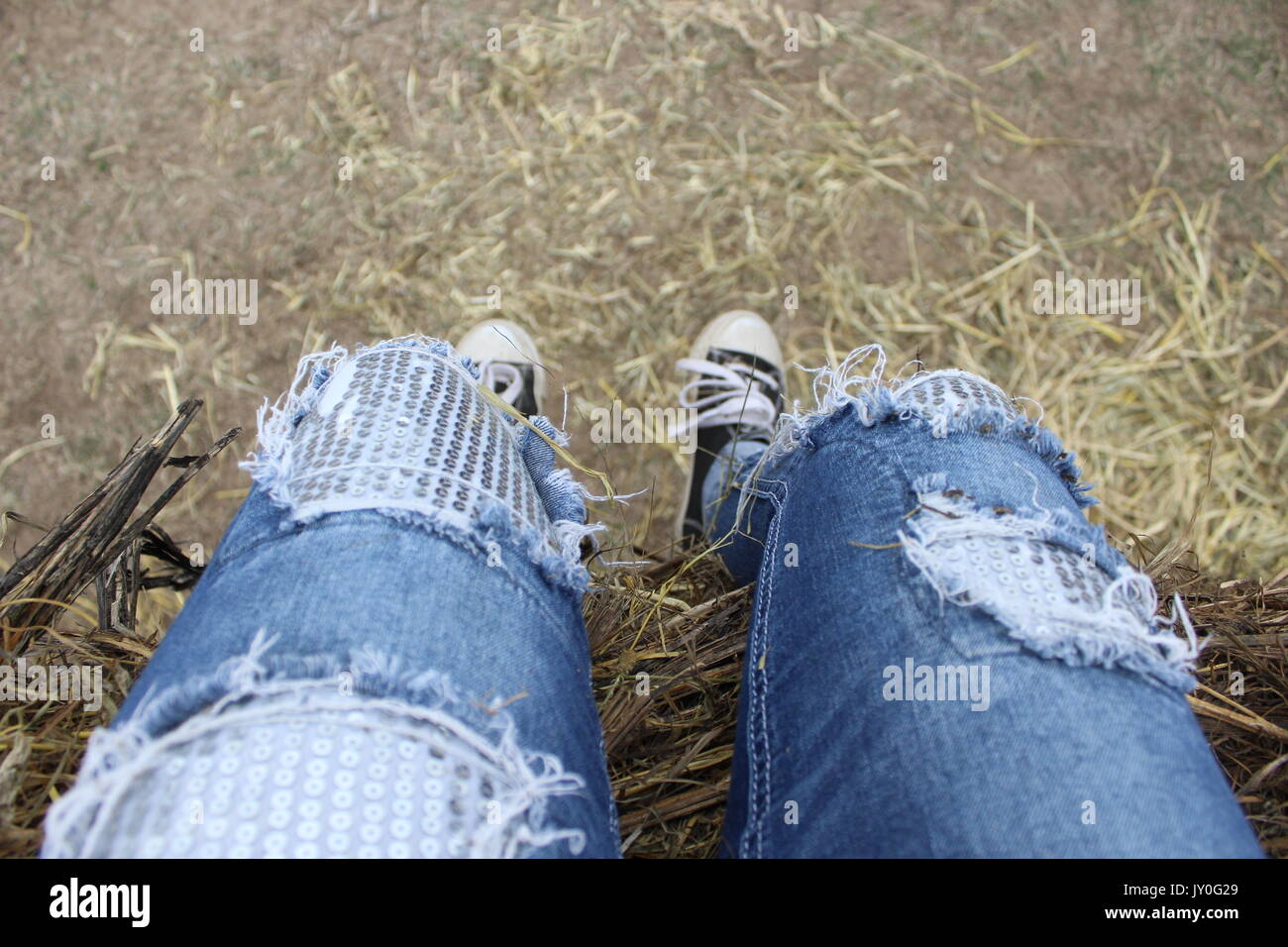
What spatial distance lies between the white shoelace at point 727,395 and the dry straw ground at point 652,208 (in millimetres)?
128

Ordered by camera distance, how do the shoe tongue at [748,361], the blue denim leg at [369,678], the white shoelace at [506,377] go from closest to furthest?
the blue denim leg at [369,678] → the white shoelace at [506,377] → the shoe tongue at [748,361]

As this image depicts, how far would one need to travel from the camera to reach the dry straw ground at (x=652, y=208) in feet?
6.39

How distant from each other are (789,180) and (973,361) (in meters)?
0.65

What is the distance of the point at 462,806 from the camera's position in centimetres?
71

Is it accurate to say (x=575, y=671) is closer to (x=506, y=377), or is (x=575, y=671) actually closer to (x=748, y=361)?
(x=506, y=377)

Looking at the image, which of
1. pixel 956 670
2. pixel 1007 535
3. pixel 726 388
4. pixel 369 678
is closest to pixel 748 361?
pixel 726 388

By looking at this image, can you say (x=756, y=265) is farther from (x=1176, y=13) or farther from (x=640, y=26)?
(x=1176, y=13)

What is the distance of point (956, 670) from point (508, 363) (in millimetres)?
1270

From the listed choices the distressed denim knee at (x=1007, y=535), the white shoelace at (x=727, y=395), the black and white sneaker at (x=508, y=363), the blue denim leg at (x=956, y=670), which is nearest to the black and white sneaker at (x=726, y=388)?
the white shoelace at (x=727, y=395)

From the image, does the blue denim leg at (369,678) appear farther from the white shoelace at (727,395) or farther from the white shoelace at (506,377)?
the white shoelace at (727,395)

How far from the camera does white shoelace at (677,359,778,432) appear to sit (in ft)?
6.06

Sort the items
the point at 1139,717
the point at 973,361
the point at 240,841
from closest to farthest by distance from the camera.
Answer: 1. the point at 240,841
2. the point at 1139,717
3. the point at 973,361
